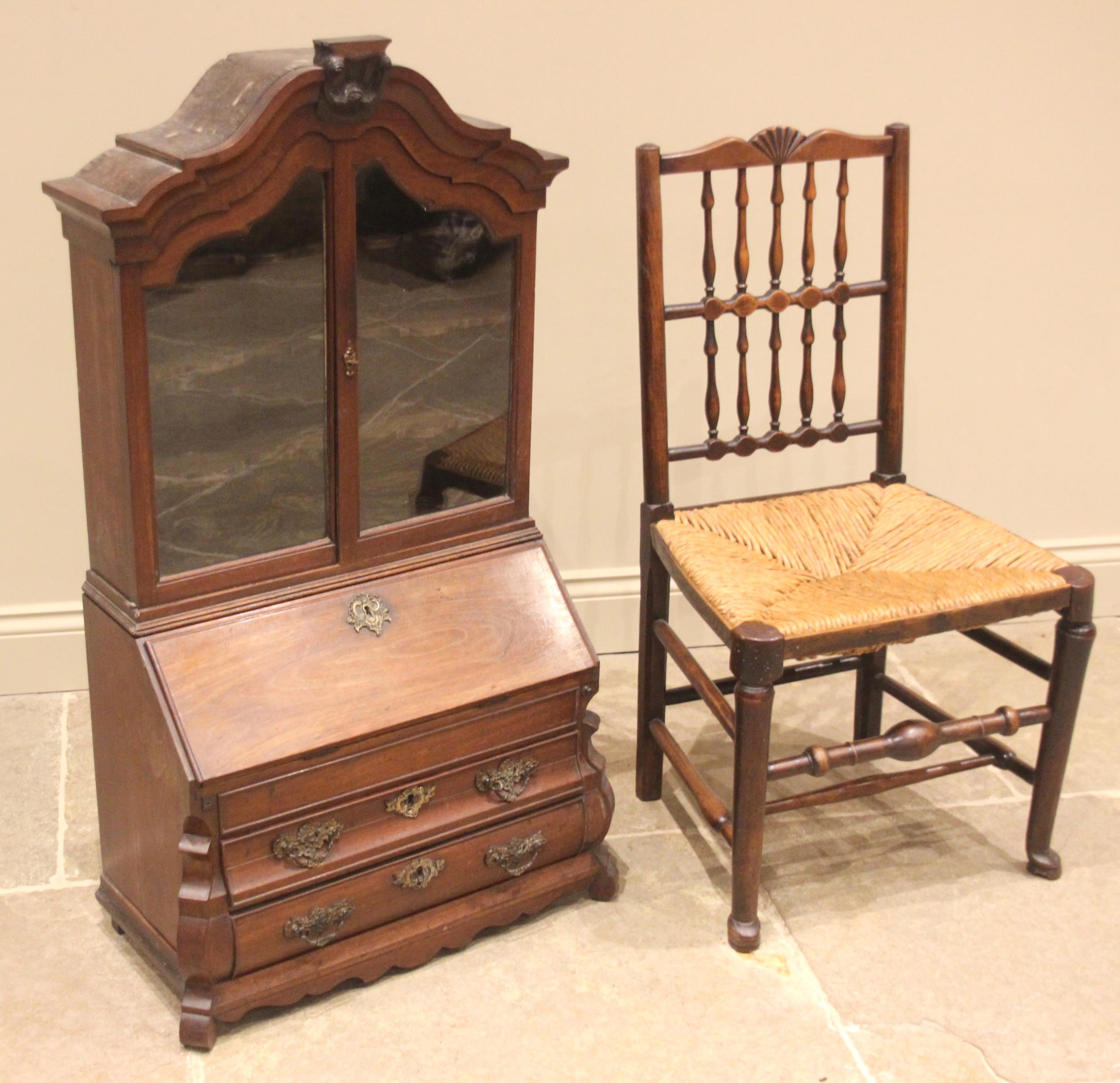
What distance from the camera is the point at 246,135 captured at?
1.82 m

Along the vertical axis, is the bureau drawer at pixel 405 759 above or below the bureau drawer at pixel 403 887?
above

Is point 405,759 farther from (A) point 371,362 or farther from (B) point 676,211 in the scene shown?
(B) point 676,211

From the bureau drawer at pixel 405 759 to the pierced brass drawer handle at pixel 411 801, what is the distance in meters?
0.02

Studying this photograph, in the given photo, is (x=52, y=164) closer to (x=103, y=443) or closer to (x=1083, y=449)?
(x=103, y=443)

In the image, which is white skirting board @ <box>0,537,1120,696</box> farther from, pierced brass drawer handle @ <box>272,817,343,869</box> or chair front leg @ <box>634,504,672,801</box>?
pierced brass drawer handle @ <box>272,817,343,869</box>

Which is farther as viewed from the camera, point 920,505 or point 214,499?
point 920,505

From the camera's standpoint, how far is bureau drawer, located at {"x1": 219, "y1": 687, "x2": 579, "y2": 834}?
2053 millimetres

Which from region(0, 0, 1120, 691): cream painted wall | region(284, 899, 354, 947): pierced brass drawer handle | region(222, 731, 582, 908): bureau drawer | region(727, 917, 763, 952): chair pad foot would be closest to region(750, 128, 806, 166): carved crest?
region(0, 0, 1120, 691): cream painted wall

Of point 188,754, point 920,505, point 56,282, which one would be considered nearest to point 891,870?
point 920,505

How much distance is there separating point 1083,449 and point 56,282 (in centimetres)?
223

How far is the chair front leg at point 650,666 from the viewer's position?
2518 mm

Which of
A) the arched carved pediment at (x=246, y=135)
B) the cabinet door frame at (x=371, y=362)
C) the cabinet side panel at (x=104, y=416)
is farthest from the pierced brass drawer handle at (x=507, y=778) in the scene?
the arched carved pediment at (x=246, y=135)

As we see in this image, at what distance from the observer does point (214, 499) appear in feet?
6.71

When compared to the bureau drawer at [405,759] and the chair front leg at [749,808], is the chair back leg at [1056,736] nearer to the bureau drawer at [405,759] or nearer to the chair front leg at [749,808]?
the chair front leg at [749,808]
